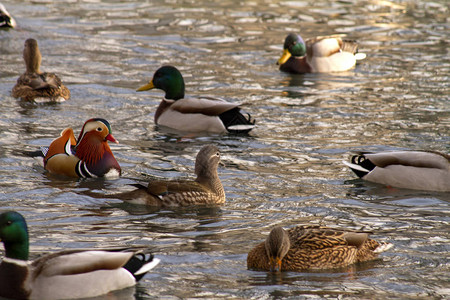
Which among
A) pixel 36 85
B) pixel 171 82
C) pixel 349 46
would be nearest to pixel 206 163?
pixel 171 82

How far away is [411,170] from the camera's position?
10586 millimetres

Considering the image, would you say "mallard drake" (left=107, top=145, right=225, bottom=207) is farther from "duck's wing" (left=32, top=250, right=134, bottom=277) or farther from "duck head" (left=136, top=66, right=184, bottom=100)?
"duck head" (left=136, top=66, right=184, bottom=100)

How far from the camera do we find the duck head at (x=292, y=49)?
61.4 ft

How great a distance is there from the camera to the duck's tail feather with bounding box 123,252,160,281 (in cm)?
678

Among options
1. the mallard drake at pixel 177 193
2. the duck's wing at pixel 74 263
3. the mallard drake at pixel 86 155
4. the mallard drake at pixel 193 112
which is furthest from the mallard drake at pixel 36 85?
the duck's wing at pixel 74 263

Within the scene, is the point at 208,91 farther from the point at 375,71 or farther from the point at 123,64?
the point at 375,71

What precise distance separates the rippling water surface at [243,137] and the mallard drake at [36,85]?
0.68 ft

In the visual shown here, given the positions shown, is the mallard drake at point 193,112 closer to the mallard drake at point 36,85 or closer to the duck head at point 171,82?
the duck head at point 171,82

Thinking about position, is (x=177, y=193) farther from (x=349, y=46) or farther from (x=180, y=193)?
(x=349, y=46)

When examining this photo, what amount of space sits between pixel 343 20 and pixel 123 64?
825 cm

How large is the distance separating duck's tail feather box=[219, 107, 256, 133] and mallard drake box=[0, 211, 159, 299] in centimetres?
671

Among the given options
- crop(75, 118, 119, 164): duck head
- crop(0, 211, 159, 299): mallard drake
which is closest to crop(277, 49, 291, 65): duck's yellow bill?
crop(75, 118, 119, 164): duck head

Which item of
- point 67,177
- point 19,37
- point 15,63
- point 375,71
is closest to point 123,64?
point 15,63

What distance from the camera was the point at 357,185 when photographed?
1069cm
